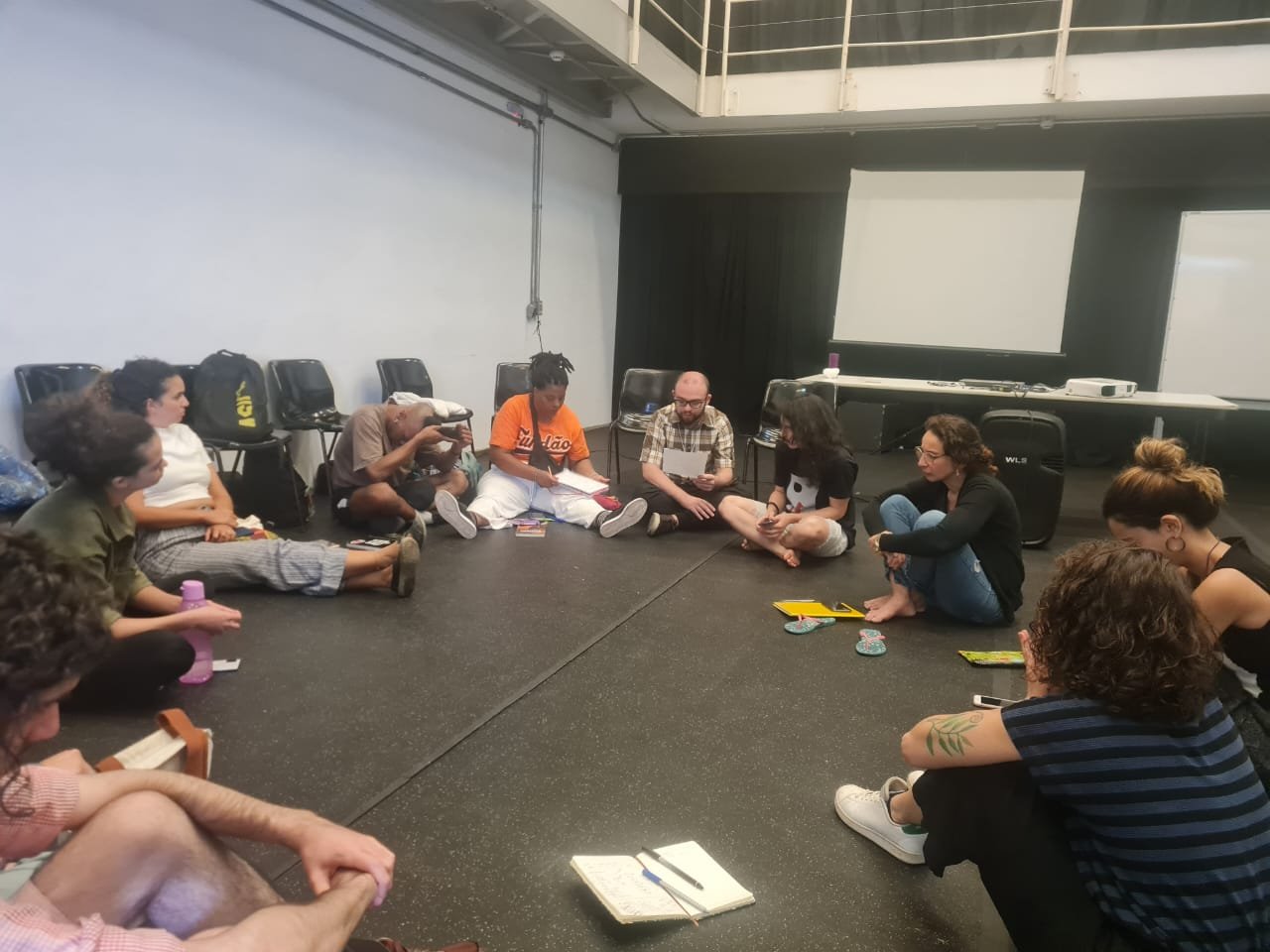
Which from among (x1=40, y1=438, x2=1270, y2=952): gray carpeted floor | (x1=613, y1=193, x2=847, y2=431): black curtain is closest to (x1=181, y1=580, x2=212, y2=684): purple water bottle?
(x1=40, y1=438, x2=1270, y2=952): gray carpeted floor

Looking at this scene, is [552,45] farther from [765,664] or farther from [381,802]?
[381,802]

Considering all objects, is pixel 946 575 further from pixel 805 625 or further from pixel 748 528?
pixel 748 528

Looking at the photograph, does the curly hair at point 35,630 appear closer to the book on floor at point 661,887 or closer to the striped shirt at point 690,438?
the book on floor at point 661,887

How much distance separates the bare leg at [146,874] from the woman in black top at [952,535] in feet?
7.93

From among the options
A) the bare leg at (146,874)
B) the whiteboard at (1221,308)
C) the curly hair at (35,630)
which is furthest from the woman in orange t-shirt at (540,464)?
the whiteboard at (1221,308)

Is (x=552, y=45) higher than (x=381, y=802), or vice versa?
(x=552, y=45)


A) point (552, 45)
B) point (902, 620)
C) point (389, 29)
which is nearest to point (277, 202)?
point (389, 29)

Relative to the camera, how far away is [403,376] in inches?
213

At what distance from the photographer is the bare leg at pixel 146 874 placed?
3.34ft

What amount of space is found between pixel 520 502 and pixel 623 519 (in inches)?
25.5

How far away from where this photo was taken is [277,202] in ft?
15.0

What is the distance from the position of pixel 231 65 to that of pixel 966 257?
18.9 ft

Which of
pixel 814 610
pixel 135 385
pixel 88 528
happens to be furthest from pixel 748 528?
pixel 88 528

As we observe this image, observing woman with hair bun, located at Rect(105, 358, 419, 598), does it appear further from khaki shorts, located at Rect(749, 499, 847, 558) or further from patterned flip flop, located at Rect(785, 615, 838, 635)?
khaki shorts, located at Rect(749, 499, 847, 558)
